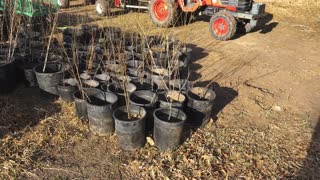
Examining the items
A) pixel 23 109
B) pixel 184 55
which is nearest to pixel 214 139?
pixel 184 55

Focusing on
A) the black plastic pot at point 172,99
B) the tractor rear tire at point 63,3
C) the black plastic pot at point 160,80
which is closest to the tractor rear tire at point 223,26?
the black plastic pot at point 160,80

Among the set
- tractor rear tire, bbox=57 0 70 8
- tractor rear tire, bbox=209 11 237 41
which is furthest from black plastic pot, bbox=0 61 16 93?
tractor rear tire, bbox=57 0 70 8

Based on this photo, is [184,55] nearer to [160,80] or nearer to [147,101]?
[160,80]

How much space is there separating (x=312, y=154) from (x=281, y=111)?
3.40ft

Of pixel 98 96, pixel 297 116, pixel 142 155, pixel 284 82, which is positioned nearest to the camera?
pixel 142 155

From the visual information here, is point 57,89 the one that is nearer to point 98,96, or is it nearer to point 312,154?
point 98,96

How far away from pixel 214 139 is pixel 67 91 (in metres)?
2.23

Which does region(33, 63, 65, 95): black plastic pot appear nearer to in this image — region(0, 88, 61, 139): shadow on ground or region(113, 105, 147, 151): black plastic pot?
region(0, 88, 61, 139): shadow on ground

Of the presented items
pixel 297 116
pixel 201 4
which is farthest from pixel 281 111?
pixel 201 4

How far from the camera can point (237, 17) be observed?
746 cm

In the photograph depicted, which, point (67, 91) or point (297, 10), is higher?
point (297, 10)

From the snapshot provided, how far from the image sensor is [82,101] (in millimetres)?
4039

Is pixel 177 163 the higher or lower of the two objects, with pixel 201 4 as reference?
lower

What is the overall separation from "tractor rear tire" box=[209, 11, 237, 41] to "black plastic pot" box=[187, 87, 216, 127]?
140 inches
